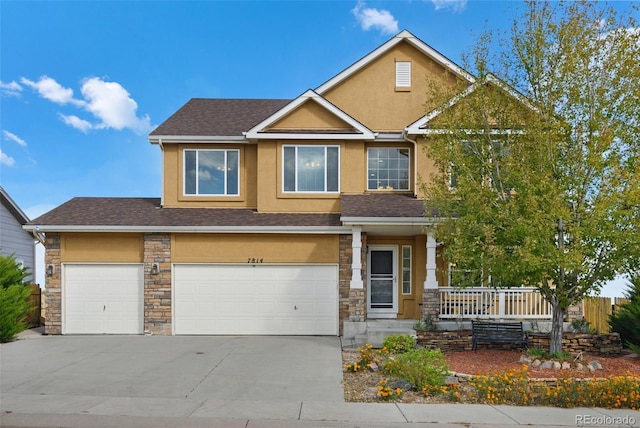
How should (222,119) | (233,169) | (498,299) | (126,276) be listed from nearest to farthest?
(498,299)
(126,276)
(233,169)
(222,119)

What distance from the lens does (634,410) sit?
305 inches

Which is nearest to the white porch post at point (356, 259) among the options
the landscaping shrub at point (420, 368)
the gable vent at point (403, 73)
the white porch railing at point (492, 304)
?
the white porch railing at point (492, 304)

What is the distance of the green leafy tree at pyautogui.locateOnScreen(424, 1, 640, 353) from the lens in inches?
389

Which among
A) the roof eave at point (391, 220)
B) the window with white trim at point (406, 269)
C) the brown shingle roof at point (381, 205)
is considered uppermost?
the brown shingle roof at point (381, 205)

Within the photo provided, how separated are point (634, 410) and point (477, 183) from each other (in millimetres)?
5239

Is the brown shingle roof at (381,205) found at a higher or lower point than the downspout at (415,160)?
lower

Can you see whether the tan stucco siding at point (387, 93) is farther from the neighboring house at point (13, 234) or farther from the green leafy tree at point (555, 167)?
the neighboring house at point (13, 234)

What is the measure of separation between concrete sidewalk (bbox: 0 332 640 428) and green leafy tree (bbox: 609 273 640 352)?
238 inches

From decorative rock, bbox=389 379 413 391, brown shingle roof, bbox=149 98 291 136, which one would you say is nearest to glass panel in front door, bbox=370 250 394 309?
brown shingle roof, bbox=149 98 291 136

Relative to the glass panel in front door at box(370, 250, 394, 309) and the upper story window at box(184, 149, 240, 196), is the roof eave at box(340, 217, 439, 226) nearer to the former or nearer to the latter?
the glass panel in front door at box(370, 250, 394, 309)

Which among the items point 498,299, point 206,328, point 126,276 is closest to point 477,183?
point 498,299

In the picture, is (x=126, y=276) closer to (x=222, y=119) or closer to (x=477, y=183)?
(x=222, y=119)

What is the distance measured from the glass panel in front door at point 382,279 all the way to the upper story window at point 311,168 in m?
2.63

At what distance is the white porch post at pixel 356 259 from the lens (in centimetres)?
1383
